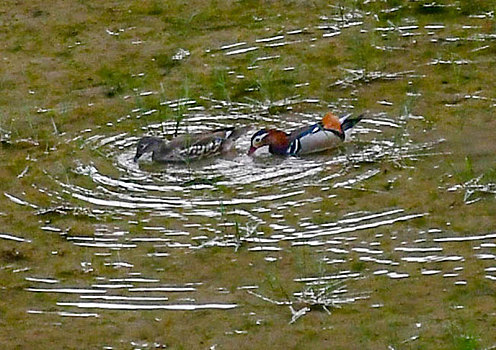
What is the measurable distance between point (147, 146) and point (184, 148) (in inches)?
6.7

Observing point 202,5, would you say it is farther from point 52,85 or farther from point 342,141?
point 342,141

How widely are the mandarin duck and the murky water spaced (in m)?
0.05

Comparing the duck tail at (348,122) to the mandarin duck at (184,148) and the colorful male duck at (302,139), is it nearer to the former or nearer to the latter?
the colorful male duck at (302,139)

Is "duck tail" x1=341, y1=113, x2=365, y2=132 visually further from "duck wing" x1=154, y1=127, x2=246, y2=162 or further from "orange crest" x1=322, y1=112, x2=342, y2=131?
"duck wing" x1=154, y1=127, x2=246, y2=162

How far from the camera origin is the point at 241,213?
5531mm

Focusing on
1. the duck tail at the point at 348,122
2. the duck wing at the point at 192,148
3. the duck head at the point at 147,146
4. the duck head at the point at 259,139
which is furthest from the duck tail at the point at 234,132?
the duck tail at the point at 348,122

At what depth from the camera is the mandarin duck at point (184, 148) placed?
6.15 meters

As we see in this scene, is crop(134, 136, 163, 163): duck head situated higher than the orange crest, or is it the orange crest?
the orange crest

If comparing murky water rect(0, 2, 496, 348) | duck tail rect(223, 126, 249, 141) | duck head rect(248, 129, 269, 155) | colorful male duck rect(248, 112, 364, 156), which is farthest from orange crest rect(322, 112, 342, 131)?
duck tail rect(223, 126, 249, 141)

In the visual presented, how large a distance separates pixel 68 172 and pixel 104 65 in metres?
1.75

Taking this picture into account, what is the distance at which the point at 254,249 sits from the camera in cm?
521

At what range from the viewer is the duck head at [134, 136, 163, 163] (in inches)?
242

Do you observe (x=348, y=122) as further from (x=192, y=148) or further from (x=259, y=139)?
(x=192, y=148)

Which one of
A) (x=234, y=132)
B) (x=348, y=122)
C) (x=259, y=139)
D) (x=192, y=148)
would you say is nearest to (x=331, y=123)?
(x=348, y=122)
